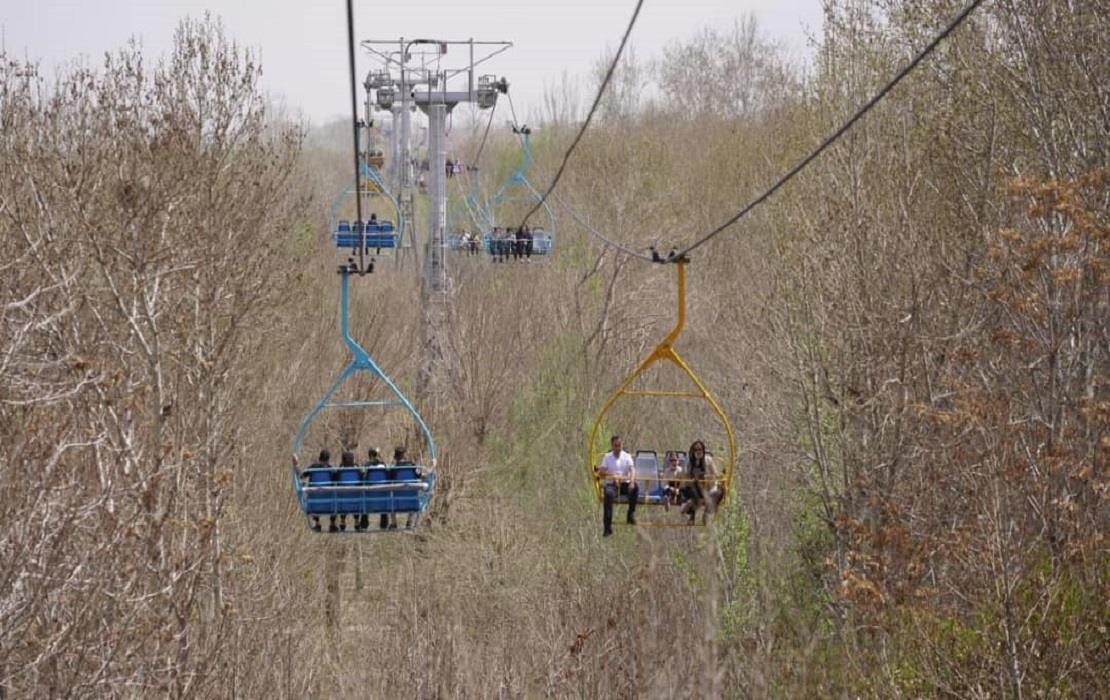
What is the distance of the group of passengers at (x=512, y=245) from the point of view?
22.8 m

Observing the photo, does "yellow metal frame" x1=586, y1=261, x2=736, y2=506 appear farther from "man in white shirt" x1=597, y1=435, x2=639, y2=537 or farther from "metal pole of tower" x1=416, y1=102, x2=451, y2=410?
"metal pole of tower" x1=416, y1=102, x2=451, y2=410

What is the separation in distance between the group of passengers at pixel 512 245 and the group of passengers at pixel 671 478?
1099cm

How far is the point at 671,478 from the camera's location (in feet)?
36.4

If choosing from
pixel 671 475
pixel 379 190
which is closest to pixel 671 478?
pixel 671 475

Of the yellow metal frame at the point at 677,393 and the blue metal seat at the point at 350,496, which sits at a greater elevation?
the yellow metal frame at the point at 677,393

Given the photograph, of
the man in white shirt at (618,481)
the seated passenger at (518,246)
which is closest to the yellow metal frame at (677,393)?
the man in white shirt at (618,481)

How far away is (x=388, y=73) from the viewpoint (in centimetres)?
2177

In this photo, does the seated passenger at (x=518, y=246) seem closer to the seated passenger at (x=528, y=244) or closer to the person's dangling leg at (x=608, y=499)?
the seated passenger at (x=528, y=244)

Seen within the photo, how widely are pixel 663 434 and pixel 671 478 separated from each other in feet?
46.3

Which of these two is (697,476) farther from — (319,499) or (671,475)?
(319,499)

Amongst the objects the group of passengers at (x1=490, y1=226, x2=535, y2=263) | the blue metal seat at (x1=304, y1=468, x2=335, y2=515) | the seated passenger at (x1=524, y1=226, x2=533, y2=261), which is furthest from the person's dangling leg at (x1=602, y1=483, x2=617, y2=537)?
the seated passenger at (x1=524, y1=226, x2=533, y2=261)

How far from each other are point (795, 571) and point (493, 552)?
574 cm

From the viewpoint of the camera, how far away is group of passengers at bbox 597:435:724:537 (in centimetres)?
1134

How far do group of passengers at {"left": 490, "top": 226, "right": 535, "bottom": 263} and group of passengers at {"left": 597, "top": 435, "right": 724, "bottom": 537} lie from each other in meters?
11.0
